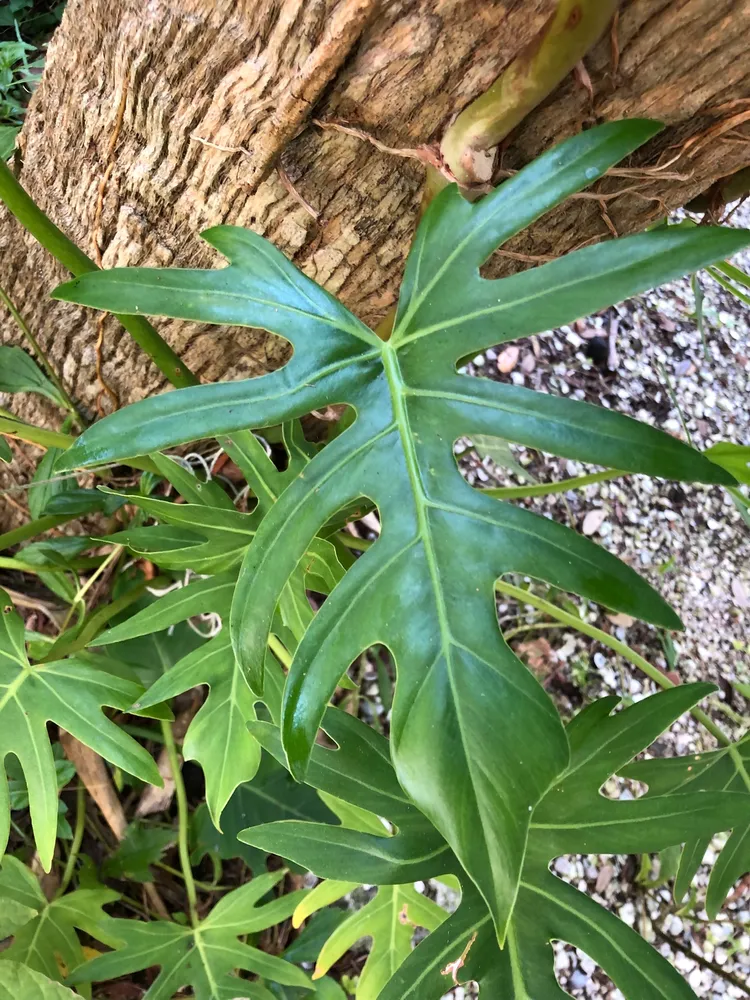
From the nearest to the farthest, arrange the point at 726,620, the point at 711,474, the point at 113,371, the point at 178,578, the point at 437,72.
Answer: the point at 711,474 < the point at 437,72 < the point at 113,371 < the point at 178,578 < the point at 726,620

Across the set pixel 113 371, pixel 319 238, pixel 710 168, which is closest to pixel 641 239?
pixel 710 168

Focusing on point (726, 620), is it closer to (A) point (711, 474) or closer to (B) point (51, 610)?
(A) point (711, 474)

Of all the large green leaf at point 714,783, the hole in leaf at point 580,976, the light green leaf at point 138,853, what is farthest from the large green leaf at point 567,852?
the hole in leaf at point 580,976

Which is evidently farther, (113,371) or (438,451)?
(113,371)

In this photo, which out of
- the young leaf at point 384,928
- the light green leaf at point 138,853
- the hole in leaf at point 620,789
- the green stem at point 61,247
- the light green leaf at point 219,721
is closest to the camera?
the green stem at point 61,247

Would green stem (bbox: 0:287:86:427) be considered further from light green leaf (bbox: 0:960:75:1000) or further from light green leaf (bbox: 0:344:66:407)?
light green leaf (bbox: 0:960:75:1000)

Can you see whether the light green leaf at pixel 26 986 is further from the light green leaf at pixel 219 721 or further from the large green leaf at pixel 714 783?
the large green leaf at pixel 714 783

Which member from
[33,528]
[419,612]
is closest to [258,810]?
[33,528]
